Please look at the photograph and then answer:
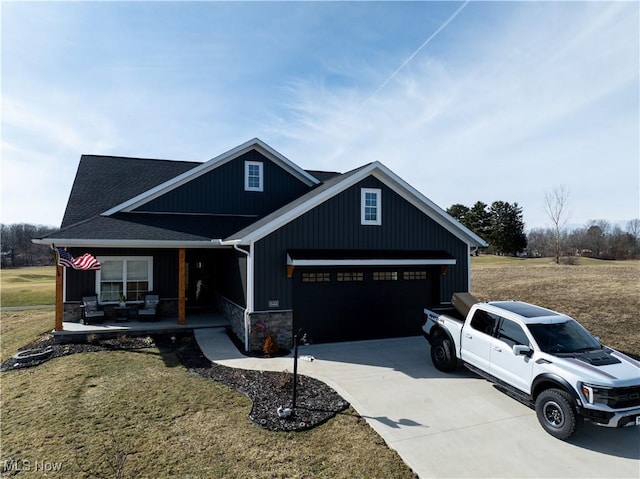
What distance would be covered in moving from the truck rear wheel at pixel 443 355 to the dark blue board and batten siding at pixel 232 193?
9.37m

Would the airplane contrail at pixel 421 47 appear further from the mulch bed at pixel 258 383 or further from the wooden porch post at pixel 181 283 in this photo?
the mulch bed at pixel 258 383

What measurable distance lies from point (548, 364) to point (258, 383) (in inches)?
216

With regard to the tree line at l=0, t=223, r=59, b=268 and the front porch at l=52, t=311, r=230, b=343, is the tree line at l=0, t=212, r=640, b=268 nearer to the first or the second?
the tree line at l=0, t=223, r=59, b=268

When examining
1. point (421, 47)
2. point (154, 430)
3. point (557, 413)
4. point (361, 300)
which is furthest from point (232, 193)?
point (557, 413)

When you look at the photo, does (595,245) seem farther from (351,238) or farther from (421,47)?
(351,238)

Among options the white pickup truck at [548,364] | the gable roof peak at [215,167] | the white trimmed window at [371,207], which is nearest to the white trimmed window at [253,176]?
the gable roof peak at [215,167]

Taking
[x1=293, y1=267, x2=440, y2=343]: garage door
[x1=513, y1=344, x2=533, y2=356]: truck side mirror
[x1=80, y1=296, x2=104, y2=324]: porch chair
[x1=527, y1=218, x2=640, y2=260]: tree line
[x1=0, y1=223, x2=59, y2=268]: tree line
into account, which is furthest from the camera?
[x1=0, y1=223, x2=59, y2=268]: tree line

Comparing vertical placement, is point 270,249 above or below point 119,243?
below

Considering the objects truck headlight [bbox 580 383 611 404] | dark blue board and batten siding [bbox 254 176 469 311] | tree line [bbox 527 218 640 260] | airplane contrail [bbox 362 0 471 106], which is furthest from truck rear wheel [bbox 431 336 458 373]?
tree line [bbox 527 218 640 260]

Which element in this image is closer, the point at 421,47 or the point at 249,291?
the point at 249,291

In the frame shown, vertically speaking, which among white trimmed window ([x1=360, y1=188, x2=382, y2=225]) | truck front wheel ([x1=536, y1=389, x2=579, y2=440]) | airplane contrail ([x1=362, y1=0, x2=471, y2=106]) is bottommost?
truck front wheel ([x1=536, y1=389, x2=579, y2=440])

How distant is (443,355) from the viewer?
892cm

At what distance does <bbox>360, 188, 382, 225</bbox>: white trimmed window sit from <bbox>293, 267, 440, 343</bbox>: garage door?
154 cm

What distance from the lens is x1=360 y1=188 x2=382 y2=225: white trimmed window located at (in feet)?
40.6
